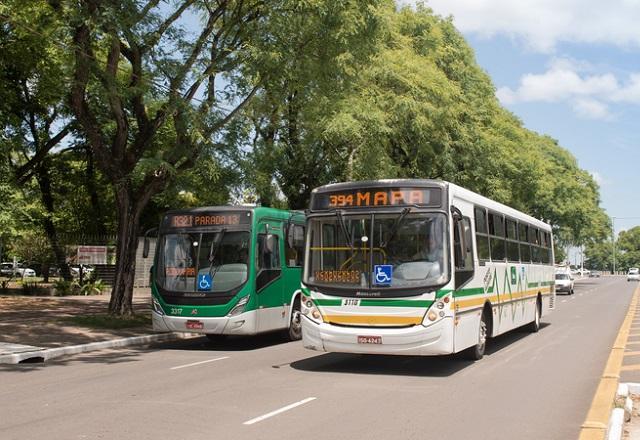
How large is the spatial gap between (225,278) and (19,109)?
20.4 m

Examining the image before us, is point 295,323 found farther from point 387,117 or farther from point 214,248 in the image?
point 387,117

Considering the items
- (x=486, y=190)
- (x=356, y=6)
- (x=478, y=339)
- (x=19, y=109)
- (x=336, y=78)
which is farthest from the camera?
(x=486, y=190)

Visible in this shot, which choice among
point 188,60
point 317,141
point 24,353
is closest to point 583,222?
point 317,141

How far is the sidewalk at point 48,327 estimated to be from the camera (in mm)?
15133

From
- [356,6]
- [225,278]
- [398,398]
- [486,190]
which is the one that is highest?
[356,6]

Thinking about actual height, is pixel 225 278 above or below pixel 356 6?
below

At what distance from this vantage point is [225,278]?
48.9 feet

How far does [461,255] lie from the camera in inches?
443

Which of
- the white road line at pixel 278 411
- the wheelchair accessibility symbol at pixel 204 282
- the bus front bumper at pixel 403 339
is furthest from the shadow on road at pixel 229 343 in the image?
the white road line at pixel 278 411

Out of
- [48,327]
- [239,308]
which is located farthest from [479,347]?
[48,327]

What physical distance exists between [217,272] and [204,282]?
342 millimetres

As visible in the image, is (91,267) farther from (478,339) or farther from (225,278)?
(478,339)

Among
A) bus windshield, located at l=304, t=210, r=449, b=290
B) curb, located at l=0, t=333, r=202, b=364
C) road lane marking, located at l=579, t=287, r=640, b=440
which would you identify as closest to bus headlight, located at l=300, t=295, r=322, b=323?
bus windshield, located at l=304, t=210, r=449, b=290

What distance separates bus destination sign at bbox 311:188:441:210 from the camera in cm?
1123
